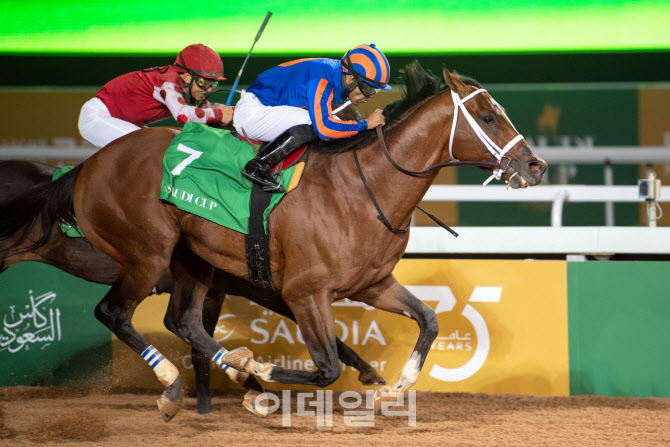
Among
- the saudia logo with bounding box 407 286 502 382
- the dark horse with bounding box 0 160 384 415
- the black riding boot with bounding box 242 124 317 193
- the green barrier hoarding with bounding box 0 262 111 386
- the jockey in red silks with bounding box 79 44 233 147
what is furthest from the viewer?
the green barrier hoarding with bounding box 0 262 111 386

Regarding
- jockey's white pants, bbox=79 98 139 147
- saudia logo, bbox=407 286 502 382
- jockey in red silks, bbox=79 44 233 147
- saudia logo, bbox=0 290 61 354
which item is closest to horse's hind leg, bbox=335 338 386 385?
saudia logo, bbox=407 286 502 382

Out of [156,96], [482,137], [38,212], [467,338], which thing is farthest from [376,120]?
[38,212]

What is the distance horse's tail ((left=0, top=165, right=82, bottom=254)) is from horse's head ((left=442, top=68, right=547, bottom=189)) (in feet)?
7.64

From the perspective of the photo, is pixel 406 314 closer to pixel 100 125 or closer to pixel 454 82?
pixel 454 82

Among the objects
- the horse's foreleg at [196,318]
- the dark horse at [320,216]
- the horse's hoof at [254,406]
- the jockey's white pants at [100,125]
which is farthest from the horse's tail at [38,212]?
the horse's hoof at [254,406]

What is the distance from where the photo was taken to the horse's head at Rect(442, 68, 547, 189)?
11.8 feet

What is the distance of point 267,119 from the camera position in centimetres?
398

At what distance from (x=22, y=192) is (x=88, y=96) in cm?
400

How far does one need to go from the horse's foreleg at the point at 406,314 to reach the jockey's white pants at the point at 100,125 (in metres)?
1.78

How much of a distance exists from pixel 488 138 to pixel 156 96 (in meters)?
1.99

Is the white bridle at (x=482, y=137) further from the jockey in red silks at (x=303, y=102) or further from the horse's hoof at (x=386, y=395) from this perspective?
the horse's hoof at (x=386, y=395)

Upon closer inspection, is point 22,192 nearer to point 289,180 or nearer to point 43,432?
point 43,432

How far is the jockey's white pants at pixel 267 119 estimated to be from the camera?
3.97 metres

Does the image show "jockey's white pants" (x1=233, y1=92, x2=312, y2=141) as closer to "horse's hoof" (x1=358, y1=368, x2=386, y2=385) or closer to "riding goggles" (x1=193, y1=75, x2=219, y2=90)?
"riding goggles" (x1=193, y1=75, x2=219, y2=90)
